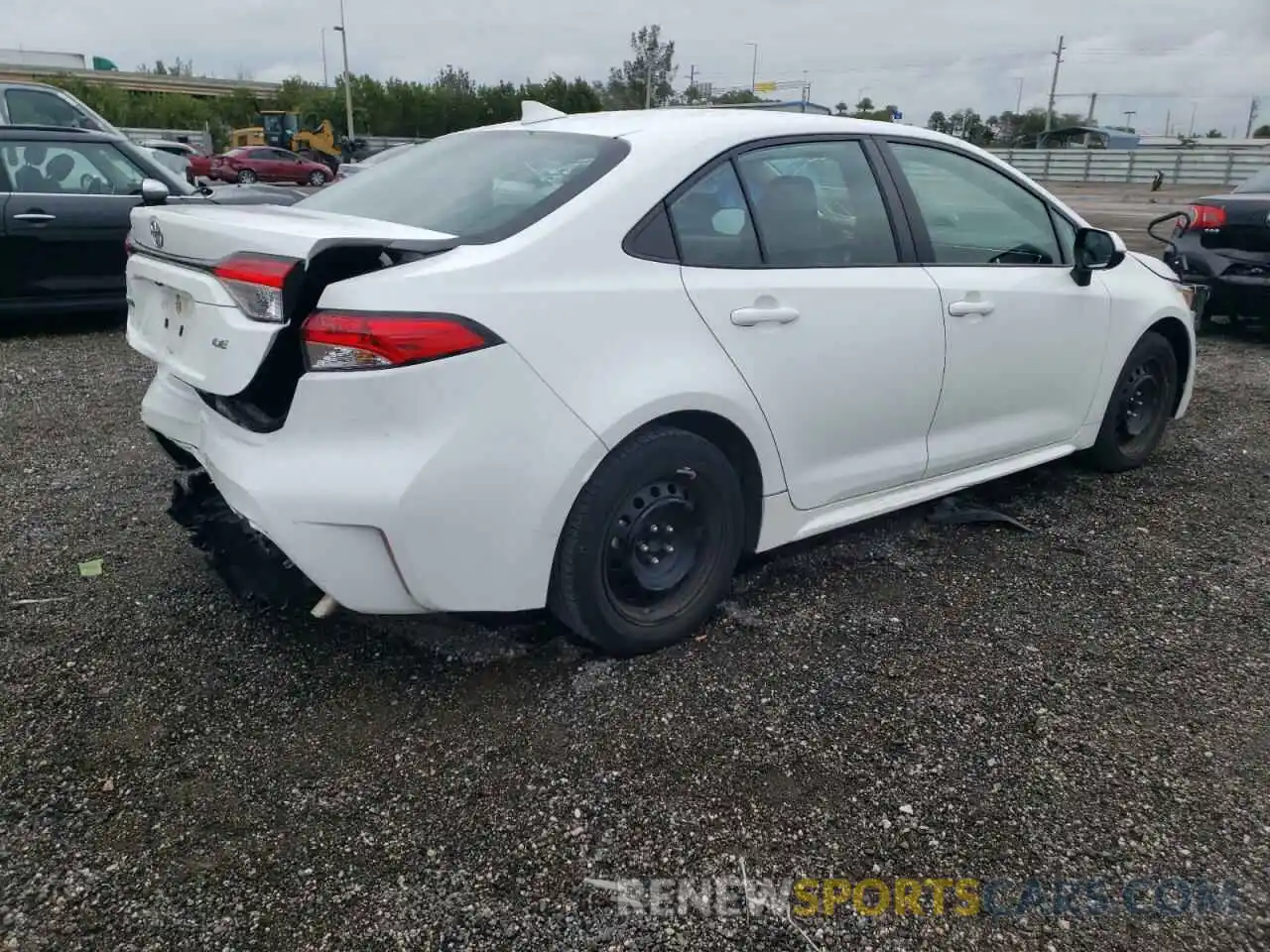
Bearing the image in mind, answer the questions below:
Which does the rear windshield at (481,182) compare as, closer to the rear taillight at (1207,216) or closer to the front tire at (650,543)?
the front tire at (650,543)

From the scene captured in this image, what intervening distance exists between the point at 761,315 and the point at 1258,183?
21.6 ft

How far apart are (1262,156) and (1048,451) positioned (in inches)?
1544

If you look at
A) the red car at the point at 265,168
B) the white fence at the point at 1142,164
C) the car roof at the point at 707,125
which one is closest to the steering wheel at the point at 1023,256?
the car roof at the point at 707,125

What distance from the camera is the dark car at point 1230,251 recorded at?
7078 millimetres

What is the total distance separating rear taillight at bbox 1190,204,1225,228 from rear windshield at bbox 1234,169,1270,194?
15.8 inches

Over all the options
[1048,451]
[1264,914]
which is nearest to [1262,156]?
[1048,451]

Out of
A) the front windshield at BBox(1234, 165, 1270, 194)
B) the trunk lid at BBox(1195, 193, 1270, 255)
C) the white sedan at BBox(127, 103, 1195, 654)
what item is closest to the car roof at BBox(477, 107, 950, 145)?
the white sedan at BBox(127, 103, 1195, 654)

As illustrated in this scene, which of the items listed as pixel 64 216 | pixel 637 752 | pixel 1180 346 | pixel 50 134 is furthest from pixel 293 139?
pixel 637 752

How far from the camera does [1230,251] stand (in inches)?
285

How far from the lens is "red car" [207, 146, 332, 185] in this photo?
32.6 metres

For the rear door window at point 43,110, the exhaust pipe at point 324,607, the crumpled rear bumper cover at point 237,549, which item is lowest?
the exhaust pipe at point 324,607

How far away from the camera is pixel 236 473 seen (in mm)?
2635

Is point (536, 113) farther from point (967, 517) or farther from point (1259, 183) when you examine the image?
point (1259, 183)

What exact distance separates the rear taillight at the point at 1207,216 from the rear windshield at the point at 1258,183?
403 millimetres
